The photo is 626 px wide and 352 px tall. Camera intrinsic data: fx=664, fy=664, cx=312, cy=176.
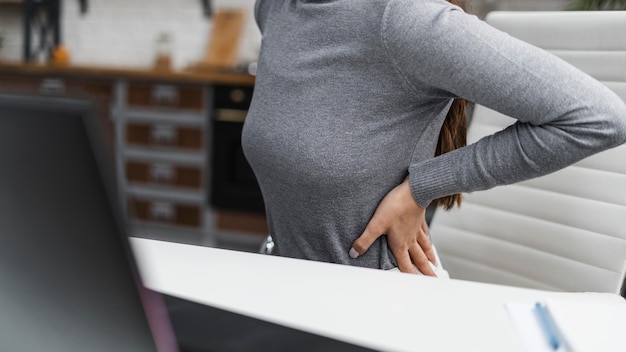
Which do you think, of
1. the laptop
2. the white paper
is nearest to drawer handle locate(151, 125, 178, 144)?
the white paper

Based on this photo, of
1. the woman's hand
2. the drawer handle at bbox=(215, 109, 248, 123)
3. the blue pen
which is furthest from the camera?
the drawer handle at bbox=(215, 109, 248, 123)

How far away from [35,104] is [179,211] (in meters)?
3.24

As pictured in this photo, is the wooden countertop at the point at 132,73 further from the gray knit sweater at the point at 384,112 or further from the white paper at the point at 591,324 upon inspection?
the white paper at the point at 591,324

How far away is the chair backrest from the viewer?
3.92 feet

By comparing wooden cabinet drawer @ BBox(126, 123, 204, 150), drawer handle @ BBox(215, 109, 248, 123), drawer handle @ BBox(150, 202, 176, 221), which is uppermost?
drawer handle @ BBox(215, 109, 248, 123)

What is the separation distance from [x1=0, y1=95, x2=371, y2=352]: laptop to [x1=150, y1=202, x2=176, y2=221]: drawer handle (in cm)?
314

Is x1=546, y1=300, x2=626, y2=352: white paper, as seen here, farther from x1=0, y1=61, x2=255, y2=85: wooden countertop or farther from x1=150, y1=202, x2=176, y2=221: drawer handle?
x1=150, y1=202, x2=176, y2=221: drawer handle

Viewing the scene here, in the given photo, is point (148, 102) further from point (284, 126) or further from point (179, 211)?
point (284, 126)

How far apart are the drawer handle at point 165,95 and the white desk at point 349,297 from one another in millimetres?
2505

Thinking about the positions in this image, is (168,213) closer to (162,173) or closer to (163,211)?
(163,211)

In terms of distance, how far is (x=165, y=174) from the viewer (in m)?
3.49

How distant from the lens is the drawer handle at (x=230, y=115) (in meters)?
3.22

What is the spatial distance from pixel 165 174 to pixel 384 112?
2.66 m

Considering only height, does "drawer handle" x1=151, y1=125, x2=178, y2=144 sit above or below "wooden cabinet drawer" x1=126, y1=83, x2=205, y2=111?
below
